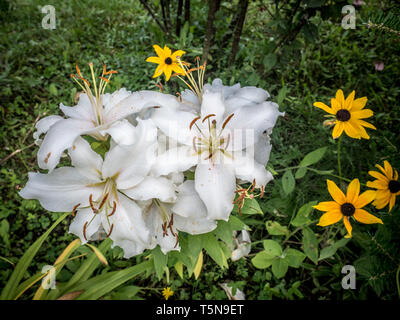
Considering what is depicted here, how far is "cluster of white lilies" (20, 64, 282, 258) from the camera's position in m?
0.76

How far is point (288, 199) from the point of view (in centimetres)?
150

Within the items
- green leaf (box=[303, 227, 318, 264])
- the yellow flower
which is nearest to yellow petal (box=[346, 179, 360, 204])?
green leaf (box=[303, 227, 318, 264])

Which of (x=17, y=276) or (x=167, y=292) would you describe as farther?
(x=167, y=292)

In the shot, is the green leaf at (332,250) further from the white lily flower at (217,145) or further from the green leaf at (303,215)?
the white lily flower at (217,145)

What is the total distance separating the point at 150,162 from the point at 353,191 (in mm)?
695

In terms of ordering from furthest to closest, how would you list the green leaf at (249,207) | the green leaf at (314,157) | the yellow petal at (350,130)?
the green leaf at (314,157) → the yellow petal at (350,130) → the green leaf at (249,207)

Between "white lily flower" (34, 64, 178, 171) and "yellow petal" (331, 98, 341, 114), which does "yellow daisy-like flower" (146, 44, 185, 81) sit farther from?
"yellow petal" (331, 98, 341, 114)

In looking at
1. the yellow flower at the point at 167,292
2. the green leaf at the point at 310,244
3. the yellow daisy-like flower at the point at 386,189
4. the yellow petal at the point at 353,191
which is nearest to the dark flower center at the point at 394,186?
the yellow daisy-like flower at the point at 386,189

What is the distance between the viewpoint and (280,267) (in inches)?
52.7

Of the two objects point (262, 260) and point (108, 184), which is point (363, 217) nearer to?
point (262, 260)

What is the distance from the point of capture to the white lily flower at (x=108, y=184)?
76cm

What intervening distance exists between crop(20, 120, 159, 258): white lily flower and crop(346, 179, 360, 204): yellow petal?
677mm

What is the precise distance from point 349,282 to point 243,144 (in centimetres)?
117

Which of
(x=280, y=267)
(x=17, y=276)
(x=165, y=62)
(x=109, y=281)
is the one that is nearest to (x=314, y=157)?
(x=280, y=267)
